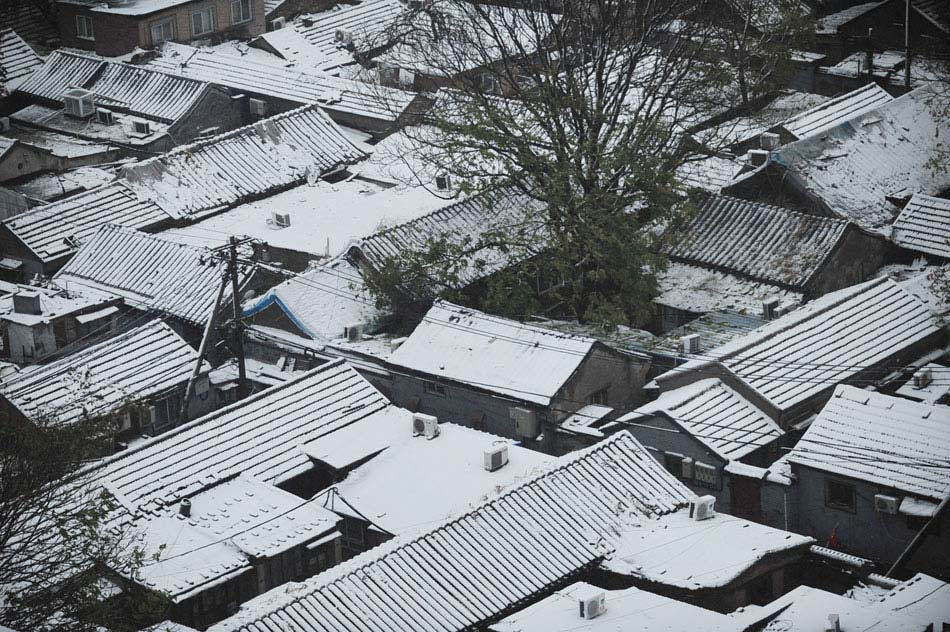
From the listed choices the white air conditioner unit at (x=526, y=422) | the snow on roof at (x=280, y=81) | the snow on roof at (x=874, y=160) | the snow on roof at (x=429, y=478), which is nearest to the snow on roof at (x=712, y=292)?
the snow on roof at (x=874, y=160)

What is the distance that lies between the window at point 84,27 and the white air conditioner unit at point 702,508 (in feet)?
128

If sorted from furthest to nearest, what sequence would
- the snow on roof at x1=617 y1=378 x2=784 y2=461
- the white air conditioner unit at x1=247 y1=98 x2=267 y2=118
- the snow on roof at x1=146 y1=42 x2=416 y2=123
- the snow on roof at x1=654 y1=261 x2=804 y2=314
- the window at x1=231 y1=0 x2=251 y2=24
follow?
the window at x1=231 y1=0 x2=251 y2=24, the white air conditioner unit at x1=247 y1=98 x2=267 y2=118, the snow on roof at x1=146 y1=42 x2=416 y2=123, the snow on roof at x1=654 y1=261 x2=804 y2=314, the snow on roof at x1=617 y1=378 x2=784 y2=461

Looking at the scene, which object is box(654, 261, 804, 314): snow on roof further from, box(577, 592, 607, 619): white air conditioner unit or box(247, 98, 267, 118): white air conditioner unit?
box(247, 98, 267, 118): white air conditioner unit

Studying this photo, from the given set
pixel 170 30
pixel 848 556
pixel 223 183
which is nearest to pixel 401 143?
pixel 223 183

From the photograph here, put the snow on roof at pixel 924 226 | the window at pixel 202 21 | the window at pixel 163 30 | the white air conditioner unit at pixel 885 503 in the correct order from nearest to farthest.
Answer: the white air conditioner unit at pixel 885 503 < the snow on roof at pixel 924 226 < the window at pixel 163 30 < the window at pixel 202 21

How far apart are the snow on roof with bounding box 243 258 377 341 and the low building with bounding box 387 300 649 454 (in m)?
2.42

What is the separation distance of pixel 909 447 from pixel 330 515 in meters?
12.7

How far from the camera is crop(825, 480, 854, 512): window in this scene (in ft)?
112

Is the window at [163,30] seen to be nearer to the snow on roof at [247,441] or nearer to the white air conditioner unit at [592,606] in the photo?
the snow on roof at [247,441]

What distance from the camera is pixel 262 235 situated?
46.9m

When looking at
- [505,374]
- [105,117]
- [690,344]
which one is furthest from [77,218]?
[690,344]

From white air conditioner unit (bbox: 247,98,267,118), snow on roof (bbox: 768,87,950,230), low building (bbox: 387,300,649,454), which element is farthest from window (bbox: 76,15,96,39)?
snow on roof (bbox: 768,87,950,230)

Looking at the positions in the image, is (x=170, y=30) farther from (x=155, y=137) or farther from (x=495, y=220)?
(x=495, y=220)

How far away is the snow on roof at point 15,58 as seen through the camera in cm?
5903
